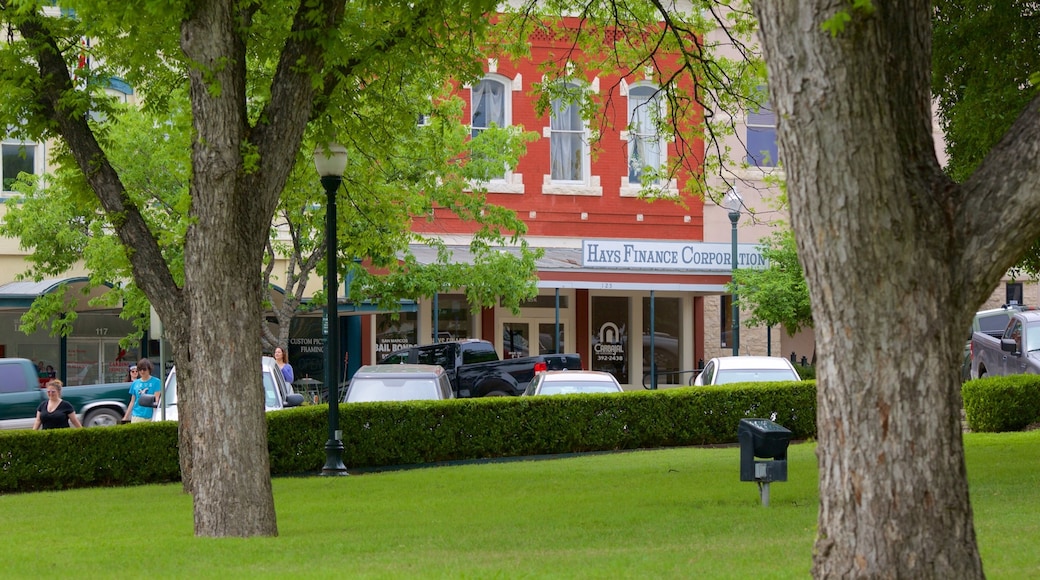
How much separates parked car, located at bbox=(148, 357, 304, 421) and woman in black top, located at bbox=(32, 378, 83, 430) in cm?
104

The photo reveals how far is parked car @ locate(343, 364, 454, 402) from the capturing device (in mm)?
19828

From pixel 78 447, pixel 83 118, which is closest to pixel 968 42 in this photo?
pixel 83 118

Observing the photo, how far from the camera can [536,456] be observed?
19.8 m

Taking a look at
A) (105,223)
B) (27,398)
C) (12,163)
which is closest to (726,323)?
(105,223)

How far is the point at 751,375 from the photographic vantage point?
22.6m

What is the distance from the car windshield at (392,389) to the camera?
19.8 metres

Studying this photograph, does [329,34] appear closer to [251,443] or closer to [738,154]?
[251,443]

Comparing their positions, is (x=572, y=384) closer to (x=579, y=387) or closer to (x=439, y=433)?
(x=579, y=387)

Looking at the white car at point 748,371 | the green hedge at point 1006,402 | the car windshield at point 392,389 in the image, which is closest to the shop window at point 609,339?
the white car at point 748,371

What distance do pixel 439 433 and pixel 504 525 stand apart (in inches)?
316

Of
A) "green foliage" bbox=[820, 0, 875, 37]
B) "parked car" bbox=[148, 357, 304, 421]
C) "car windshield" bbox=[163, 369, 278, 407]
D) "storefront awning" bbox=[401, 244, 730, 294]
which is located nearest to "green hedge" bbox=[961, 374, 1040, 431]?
"storefront awning" bbox=[401, 244, 730, 294]

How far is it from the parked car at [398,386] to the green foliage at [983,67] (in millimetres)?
9333

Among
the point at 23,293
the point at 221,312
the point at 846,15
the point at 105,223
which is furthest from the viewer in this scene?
the point at 23,293

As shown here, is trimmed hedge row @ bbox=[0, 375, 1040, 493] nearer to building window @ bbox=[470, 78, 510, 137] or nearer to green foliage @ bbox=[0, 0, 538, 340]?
green foliage @ bbox=[0, 0, 538, 340]
